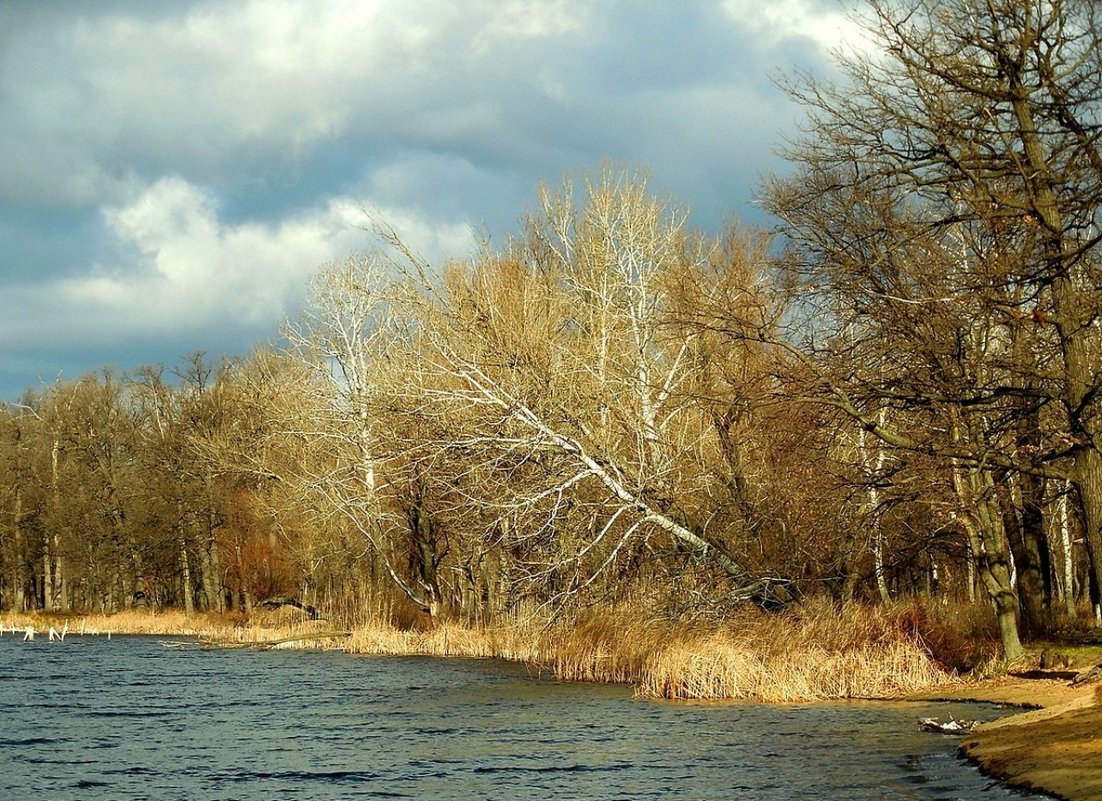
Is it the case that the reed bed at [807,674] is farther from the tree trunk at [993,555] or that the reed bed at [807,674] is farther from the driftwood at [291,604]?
the driftwood at [291,604]

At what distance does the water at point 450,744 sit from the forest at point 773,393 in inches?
136

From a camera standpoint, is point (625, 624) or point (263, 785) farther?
point (625, 624)

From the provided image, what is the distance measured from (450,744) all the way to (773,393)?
25.5ft

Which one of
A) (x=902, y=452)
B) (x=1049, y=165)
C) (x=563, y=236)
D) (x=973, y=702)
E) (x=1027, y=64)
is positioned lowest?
(x=973, y=702)

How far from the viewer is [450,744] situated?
1952 centimetres

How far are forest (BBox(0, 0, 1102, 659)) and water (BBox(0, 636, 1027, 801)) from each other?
3.46 meters

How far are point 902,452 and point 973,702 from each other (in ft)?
14.8

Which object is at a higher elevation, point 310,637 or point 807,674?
point 310,637

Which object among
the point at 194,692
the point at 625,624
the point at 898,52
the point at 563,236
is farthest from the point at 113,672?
the point at 898,52

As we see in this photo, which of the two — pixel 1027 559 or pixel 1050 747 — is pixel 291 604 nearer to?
pixel 1027 559

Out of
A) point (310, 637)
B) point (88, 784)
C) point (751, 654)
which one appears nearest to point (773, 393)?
point (751, 654)

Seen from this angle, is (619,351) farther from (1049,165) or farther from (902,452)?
(1049,165)

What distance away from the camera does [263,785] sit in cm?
1617

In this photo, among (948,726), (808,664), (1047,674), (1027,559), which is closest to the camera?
(948,726)
